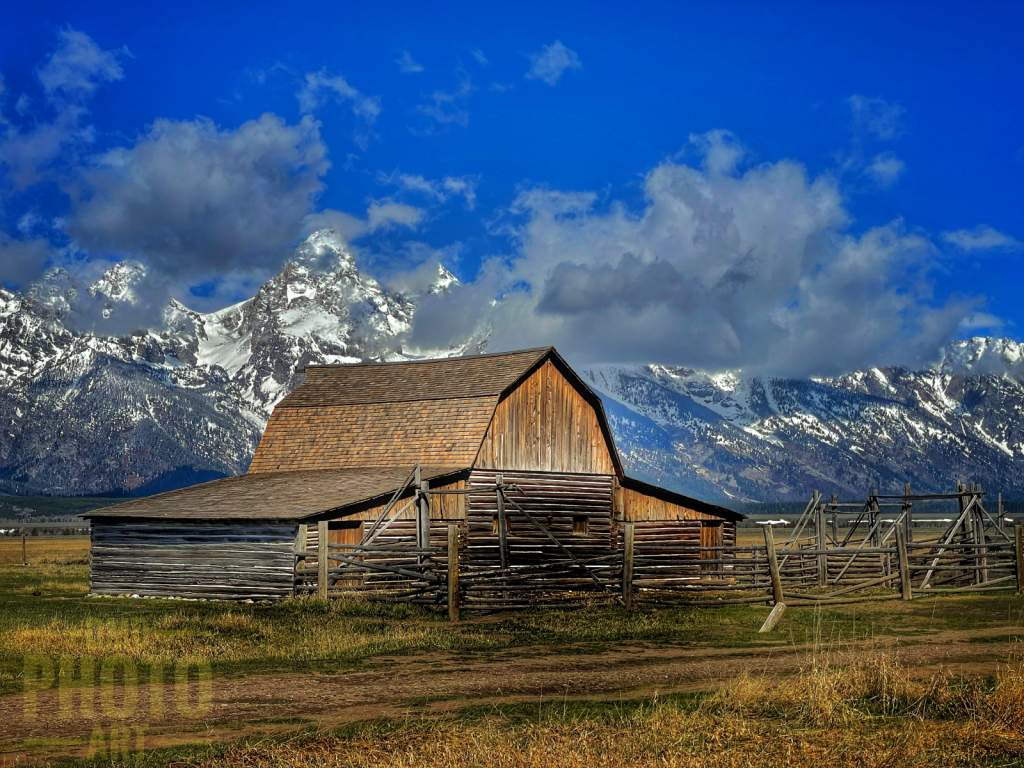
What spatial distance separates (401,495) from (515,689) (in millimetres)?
18328

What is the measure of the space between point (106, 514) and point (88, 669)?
18.2 metres

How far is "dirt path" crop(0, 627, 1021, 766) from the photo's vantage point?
43.3 ft

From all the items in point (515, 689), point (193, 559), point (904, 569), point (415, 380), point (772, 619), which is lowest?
point (515, 689)

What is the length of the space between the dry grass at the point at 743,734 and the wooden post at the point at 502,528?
67.8 ft

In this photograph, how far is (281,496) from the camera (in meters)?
34.3

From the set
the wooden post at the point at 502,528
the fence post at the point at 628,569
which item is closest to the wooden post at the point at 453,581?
the fence post at the point at 628,569

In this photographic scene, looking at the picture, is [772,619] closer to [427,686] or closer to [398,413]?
[427,686]

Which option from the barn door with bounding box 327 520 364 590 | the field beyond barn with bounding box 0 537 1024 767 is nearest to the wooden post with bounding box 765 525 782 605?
the field beyond barn with bounding box 0 537 1024 767

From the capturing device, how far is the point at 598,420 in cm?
4147

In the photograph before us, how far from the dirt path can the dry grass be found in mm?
1251

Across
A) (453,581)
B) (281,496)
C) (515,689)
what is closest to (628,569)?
(453,581)

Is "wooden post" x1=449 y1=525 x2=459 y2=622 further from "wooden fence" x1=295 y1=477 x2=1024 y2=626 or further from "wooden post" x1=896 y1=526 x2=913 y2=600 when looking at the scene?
"wooden post" x1=896 y1=526 x2=913 y2=600

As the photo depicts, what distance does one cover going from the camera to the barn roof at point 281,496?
3212 cm

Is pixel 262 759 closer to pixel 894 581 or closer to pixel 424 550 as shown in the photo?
pixel 424 550
